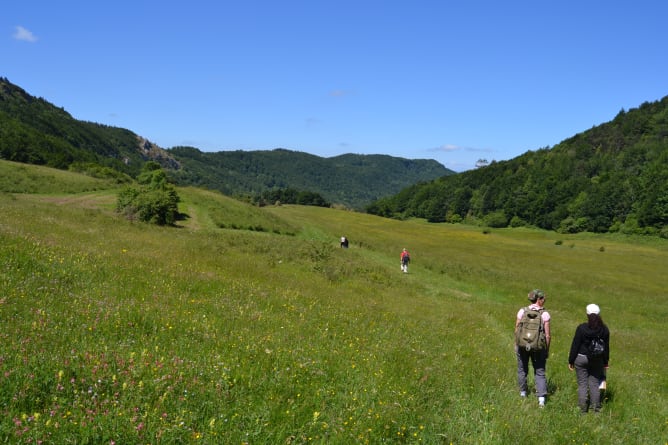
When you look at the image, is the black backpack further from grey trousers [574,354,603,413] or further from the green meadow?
the green meadow

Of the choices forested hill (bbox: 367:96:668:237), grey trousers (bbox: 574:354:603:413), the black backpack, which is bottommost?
grey trousers (bbox: 574:354:603:413)

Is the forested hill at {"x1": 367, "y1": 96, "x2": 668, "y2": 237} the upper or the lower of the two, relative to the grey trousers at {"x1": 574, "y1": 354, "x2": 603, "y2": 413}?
upper

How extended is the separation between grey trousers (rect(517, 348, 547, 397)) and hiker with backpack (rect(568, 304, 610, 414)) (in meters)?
0.78

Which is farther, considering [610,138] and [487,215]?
[610,138]

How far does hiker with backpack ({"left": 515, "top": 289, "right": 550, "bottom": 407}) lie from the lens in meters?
8.73

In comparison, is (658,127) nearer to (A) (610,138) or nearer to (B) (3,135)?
(A) (610,138)

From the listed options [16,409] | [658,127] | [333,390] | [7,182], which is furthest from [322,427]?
[658,127]

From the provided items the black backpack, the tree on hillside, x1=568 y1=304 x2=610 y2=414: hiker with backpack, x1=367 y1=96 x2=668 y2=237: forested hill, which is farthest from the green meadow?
x1=367 y1=96 x2=668 y2=237: forested hill

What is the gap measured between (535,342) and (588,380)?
1.61 metres

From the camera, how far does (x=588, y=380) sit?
29.5 feet

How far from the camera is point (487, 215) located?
157 m

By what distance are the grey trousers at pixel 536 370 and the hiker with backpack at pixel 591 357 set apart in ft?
2.57

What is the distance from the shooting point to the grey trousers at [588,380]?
8.85 metres

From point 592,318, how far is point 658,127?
198 metres
